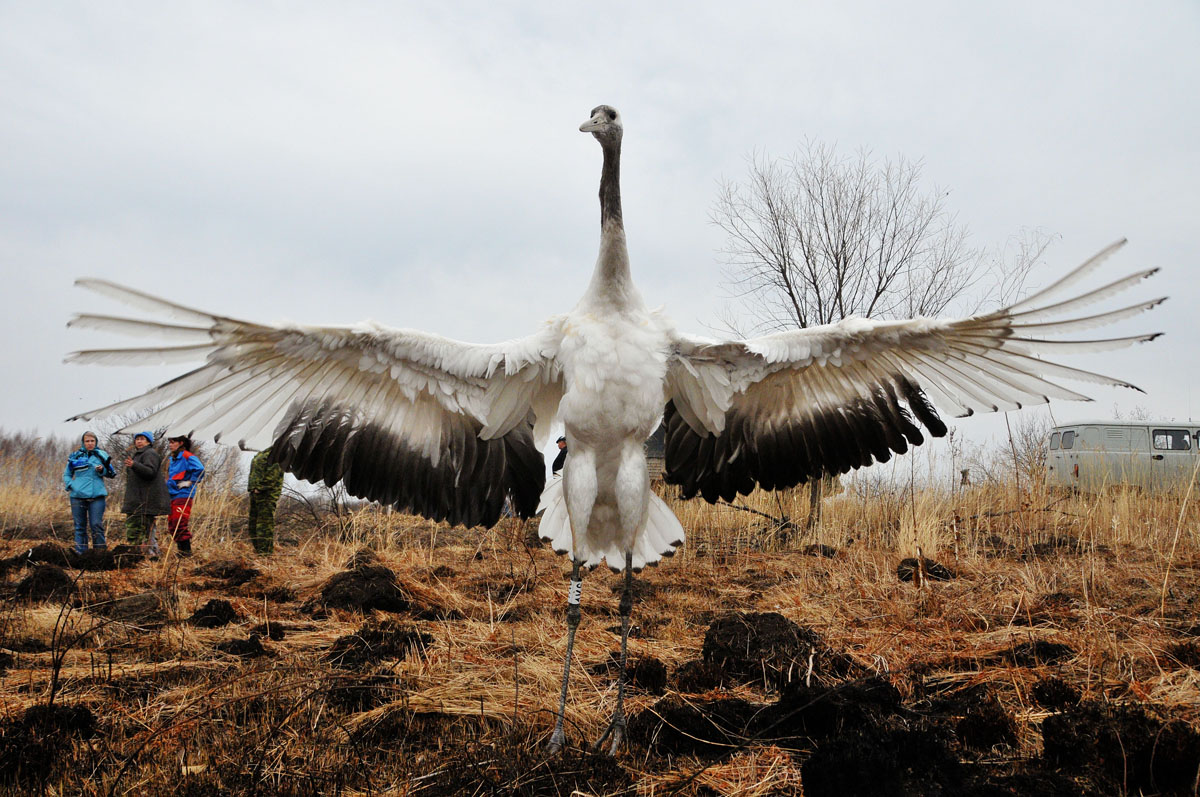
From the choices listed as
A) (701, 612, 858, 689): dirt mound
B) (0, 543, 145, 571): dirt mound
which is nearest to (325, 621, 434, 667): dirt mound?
(701, 612, 858, 689): dirt mound

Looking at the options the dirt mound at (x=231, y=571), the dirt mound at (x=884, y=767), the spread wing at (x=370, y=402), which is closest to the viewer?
the dirt mound at (x=884, y=767)

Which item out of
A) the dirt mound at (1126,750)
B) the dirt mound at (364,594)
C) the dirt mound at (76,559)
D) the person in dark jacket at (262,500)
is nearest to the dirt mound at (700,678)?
the dirt mound at (1126,750)

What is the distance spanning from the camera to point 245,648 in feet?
14.9

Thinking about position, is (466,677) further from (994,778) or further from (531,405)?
(994,778)

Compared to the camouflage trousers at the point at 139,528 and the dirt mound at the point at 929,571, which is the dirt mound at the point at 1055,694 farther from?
the camouflage trousers at the point at 139,528

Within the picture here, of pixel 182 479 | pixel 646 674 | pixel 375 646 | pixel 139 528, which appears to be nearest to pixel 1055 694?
pixel 646 674

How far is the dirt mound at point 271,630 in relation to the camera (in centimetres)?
496

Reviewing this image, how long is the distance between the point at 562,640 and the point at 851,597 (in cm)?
236

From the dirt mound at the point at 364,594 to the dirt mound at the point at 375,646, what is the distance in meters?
1.08

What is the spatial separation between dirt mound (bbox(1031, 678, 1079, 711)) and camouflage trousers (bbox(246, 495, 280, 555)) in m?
8.69

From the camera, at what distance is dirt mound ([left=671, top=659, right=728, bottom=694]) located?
3.82 m

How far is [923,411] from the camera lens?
391 centimetres

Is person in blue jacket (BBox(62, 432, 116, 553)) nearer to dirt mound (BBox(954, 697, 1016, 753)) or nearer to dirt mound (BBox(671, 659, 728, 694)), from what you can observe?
dirt mound (BBox(671, 659, 728, 694))

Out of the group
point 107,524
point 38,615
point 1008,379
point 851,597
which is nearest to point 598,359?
point 1008,379
